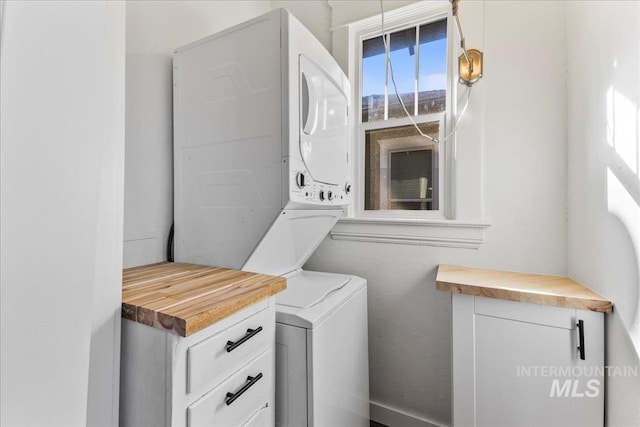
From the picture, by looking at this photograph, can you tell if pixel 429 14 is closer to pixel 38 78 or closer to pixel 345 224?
pixel 345 224

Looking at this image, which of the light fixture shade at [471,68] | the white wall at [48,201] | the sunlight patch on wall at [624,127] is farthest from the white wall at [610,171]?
the white wall at [48,201]

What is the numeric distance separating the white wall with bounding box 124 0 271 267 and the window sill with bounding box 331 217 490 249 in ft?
3.74

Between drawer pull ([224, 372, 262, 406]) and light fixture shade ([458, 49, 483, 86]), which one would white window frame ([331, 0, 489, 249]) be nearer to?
light fixture shade ([458, 49, 483, 86])

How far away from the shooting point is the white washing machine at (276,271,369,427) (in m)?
1.19

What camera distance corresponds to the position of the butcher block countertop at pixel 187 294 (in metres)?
0.81

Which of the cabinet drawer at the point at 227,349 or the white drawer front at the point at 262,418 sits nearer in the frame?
the cabinet drawer at the point at 227,349

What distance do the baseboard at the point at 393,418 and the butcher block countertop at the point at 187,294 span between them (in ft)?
4.61

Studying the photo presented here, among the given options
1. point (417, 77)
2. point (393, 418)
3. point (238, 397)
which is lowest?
point (393, 418)

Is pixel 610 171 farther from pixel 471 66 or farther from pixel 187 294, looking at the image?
pixel 187 294

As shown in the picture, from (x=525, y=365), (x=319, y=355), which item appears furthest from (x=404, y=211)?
(x=319, y=355)

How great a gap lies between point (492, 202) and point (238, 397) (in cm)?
159

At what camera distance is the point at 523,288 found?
4.49 feet

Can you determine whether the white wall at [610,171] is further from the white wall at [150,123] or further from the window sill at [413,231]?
the white wall at [150,123]

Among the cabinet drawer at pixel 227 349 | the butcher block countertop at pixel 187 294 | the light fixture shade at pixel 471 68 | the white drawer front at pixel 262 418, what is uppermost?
the light fixture shade at pixel 471 68
